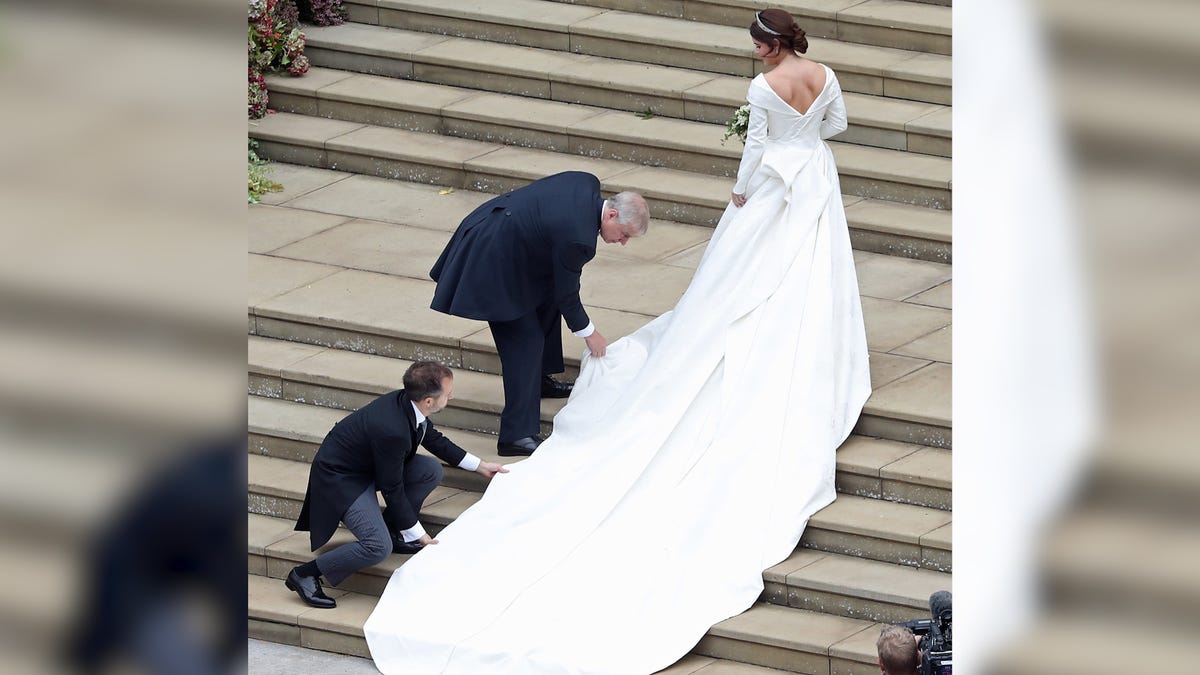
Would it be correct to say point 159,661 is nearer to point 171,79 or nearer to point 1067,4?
point 171,79

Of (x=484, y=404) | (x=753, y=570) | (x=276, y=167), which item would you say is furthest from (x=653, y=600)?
(x=276, y=167)

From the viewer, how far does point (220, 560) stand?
0.68 metres

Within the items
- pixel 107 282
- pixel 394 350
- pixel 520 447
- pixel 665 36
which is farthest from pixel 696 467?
pixel 107 282

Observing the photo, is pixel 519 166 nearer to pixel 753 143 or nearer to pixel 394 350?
pixel 394 350

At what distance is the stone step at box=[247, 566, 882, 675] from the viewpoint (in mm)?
6758

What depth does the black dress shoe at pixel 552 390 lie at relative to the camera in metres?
8.09

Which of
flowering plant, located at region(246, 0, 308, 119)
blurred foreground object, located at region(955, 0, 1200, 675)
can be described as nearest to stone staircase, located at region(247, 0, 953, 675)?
flowering plant, located at region(246, 0, 308, 119)

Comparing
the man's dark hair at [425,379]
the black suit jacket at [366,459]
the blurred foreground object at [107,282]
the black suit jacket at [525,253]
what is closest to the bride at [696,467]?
the black suit jacket at [366,459]

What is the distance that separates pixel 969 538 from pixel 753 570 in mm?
6430

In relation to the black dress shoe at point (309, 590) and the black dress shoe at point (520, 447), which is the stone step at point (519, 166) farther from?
the black dress shoe at point (309, 590)

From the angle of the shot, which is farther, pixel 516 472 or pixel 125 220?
pixel 516 472

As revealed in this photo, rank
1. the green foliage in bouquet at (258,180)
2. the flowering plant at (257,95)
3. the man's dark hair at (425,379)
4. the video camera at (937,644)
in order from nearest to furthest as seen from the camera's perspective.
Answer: the video camera at (937,644) < the man's dark hair at (425,379) < the green foliage in bouquet at (258,180) < the flowering plant at (257,95)

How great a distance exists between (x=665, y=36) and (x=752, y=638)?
4.83 metres

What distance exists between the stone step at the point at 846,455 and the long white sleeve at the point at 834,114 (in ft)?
4.25
